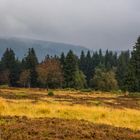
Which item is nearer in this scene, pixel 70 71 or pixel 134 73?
pixel 134 73

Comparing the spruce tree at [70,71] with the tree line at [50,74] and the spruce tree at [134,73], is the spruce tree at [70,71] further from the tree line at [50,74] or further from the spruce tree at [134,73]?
the spruce tree at [134,73]

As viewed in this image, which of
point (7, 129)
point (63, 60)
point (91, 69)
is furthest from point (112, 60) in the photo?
point (7, 129)

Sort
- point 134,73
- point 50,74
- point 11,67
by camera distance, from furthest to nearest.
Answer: point 11,67, point 50,74, point 134,73

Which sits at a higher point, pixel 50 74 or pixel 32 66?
pixel 32 66

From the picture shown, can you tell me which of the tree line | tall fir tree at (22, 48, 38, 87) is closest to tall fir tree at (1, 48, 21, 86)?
the tree line

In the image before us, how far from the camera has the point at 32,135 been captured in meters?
15.1

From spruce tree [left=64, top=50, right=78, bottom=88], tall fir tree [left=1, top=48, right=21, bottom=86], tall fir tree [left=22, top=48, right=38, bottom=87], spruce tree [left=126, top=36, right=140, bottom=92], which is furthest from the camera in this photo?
tall fir tree [left=1, top=48, right=21, bottom=86]

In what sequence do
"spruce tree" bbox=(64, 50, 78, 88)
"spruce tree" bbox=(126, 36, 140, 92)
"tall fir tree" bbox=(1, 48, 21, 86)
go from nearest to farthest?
"spruce tree" bbox=(126, 36, 140, 92) → "spruce tree" bbox=(64, 50, 78, 88) → "tall fir tree" bbox=(1, 48, 21, 86)

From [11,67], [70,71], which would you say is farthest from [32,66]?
[70,71]

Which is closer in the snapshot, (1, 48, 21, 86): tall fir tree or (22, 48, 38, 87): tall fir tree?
(22, 48, 38, 87): tall fir tree

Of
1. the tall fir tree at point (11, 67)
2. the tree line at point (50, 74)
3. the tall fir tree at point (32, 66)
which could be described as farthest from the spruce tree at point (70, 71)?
the tall fir tree at point (11, 67)

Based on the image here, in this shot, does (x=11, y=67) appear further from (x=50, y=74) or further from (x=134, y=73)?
(x=134, y=73)

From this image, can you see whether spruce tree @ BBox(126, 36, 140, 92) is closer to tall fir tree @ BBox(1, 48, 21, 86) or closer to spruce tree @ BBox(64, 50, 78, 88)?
spruce tree @ BBox(64, 50, 78, 88)

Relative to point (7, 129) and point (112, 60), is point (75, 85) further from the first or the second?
point (7, 129)
